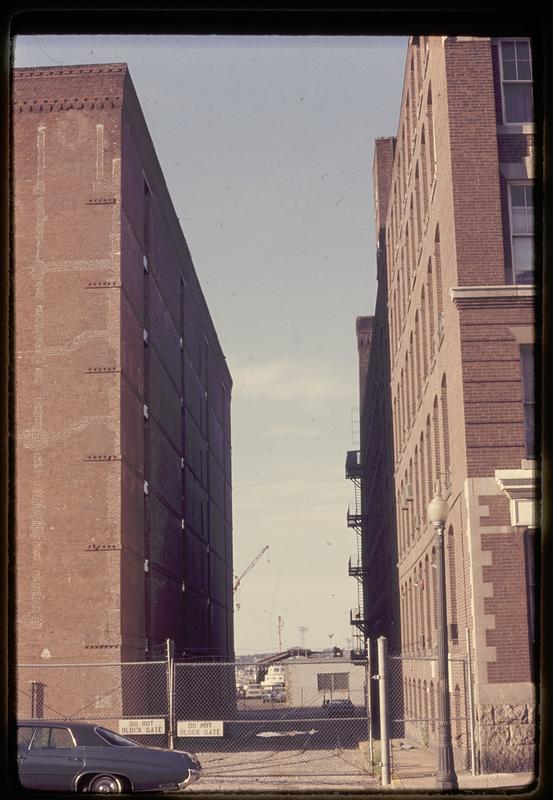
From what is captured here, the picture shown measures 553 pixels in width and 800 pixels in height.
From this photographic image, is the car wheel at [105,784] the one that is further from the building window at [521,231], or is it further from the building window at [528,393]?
the building window at [521,231]

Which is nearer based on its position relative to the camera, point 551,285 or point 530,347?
point 551,285

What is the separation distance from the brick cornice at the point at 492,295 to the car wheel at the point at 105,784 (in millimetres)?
11001

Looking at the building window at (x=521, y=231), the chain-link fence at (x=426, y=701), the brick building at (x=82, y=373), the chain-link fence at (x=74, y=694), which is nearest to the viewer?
the chain-link fence at (x=426, y=701)

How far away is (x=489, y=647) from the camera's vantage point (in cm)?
1991

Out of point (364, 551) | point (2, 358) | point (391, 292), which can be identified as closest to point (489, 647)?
point (2, 358)

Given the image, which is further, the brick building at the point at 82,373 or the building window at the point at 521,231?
the brick building at the point at 82,373

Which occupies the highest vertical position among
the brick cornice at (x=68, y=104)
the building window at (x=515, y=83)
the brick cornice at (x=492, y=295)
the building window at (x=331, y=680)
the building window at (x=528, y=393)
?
the brick cornice at (x=68, y=104)

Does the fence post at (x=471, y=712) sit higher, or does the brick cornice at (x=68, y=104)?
the brick cornice at (x=68, y=104)

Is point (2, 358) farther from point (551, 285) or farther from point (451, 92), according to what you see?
point (451, 92)

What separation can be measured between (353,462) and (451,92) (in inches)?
2276

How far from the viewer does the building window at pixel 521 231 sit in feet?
71.3

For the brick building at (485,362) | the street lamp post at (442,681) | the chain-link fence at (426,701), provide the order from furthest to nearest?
the chain-link fence at (426,701), the brick building at (485,362), the street lamp post at (442,681)

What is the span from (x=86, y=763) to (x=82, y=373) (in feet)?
56.2

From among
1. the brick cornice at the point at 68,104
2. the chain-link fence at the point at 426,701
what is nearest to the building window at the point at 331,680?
the chain-link fence at the point at 426,701
